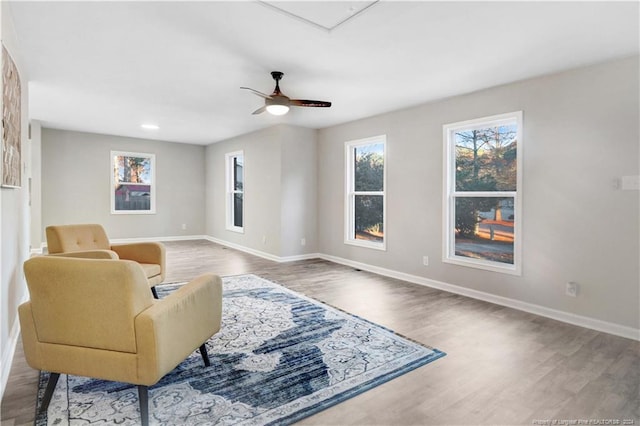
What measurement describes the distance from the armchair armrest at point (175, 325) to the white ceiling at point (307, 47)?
1.90 m

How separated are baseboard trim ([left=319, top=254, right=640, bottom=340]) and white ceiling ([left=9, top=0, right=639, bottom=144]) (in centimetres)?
236

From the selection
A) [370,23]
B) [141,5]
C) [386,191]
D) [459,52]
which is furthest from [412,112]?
[141,5]

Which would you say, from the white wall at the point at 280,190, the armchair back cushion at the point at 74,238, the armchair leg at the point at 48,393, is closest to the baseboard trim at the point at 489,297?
the white wall at the point at 280,190

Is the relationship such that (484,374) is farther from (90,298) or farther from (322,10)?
(322,10)

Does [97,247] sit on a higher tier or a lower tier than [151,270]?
higher

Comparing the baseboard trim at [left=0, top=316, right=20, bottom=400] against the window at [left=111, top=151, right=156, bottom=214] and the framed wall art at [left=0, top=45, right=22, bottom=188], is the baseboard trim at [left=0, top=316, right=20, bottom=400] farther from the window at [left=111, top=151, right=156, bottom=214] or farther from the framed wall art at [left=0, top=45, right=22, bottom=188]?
the window at [left=111, top=151, right=156, bottom=214]

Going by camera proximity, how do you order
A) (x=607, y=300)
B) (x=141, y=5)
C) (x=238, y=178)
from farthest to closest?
(x=238, y=178) → (x=607, y=300) → (x=141, y=5)

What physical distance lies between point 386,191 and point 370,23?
2.99 m

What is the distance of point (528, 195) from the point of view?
12.2ft

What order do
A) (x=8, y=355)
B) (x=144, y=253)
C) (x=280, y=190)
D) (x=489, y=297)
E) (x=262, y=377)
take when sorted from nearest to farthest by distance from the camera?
(x=262, y=377)
(x=8, y=355)
(x=144, y=253)
(x=489, y=297)
(x=280, y=190)

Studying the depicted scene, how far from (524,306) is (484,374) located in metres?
1.75

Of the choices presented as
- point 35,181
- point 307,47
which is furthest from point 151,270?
point 35,181

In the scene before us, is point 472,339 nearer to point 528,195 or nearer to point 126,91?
point 528,195

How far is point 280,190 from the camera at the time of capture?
621cm
